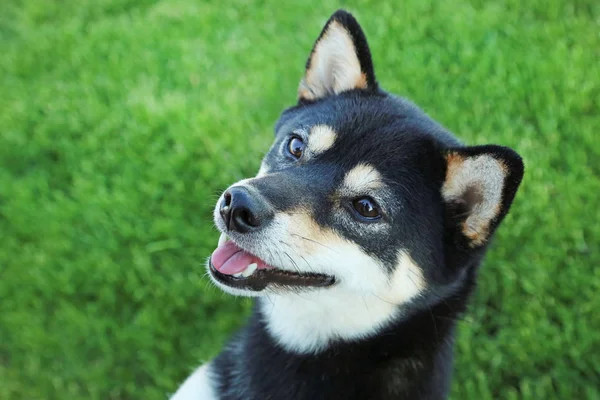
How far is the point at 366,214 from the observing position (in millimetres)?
2150

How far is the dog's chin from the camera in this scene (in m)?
2.12

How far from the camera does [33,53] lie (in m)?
5.21

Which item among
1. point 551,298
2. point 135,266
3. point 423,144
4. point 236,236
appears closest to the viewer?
→ point 236,236

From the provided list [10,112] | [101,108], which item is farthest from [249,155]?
[10,112]

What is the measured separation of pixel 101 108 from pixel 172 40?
0.99 metres

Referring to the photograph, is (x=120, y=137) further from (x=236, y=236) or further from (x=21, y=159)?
(x=236, y=236)

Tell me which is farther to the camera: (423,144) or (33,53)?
(33,53)

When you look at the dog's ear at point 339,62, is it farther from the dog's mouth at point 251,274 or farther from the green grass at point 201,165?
the green grass at point 201,165

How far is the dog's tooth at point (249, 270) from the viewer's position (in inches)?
84.7

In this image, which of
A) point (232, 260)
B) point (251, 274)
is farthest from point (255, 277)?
point (232, 260)

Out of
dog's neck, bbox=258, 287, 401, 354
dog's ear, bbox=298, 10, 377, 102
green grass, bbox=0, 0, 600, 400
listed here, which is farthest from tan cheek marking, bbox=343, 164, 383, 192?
green grass, bbox=0, 0, 600, 400

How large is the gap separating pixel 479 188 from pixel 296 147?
30.7 inches

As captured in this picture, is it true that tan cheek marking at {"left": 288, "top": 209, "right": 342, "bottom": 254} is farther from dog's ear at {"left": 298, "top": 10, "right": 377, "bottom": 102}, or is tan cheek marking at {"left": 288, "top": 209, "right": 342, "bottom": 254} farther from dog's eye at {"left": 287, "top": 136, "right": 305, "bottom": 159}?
dog's ear at {"left": 298, "top": 10, "right": 377, "bottom": 102}

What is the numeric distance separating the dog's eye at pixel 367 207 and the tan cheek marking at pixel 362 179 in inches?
1.8
